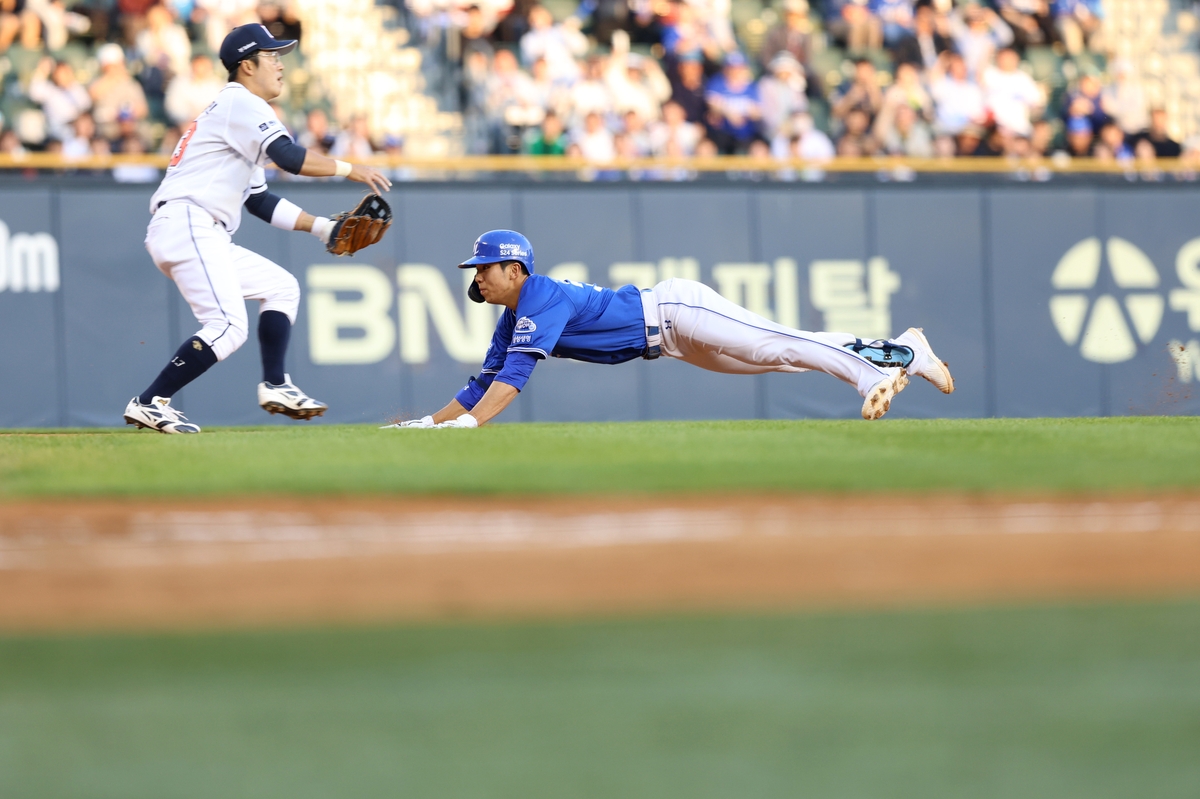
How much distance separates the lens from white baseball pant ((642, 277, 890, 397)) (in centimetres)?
667

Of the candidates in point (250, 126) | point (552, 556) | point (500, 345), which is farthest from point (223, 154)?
point (552, 556)

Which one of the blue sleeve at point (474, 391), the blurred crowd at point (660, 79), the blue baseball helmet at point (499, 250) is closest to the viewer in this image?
the blue baseball helmet at point (499, 250)

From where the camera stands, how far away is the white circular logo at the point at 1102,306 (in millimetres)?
11883

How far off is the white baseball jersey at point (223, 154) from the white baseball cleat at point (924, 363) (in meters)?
3.47

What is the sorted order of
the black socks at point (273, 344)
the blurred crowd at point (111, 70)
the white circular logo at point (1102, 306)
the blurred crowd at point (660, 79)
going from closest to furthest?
the black socks at point (273, 344)
the blurred crowd at point (111, 70)
the blurred crowd at point (660, 79)
the white circular logo at point (1102, 306)

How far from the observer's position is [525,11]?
12359mm

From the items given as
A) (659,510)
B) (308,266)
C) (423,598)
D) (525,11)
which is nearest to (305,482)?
(659,510)

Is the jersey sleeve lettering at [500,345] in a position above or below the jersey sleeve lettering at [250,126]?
below

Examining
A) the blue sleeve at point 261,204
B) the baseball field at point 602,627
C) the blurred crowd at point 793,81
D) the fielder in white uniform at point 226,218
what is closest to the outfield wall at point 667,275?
the blurred crowd at point 793,81

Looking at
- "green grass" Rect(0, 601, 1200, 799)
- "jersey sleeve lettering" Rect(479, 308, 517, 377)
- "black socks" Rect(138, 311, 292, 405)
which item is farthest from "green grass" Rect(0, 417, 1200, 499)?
"green grass" Rect(0, 601, 1200, 799)

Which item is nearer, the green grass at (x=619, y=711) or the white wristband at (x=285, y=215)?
the green grass at (x=619, y=711)

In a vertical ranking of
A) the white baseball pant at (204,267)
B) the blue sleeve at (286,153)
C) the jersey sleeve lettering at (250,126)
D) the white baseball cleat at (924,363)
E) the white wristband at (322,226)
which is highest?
the jersey sleeve lettering at (250,126)

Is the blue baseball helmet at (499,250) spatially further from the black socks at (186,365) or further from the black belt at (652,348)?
the black socks at (186,365)

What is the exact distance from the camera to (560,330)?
6410 millimetres
